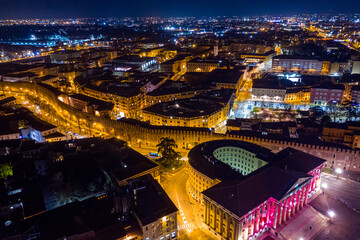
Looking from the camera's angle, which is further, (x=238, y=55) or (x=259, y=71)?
(x=238, y=55)

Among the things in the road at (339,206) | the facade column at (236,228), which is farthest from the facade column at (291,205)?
the facade column at (236,228)

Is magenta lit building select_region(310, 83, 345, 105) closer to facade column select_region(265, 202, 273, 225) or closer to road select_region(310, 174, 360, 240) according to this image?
road select_region(310, 174, 360, 240)

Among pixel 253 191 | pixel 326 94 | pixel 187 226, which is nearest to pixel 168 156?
pixel 187 226

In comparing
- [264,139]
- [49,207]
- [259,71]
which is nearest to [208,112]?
[264,139]

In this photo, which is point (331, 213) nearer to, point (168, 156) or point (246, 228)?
point (246, 228)

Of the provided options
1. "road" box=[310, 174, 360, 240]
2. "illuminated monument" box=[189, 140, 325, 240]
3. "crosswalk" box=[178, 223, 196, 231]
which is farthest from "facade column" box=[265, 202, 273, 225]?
"crosswalk" box=[178, 223, 196, 231]

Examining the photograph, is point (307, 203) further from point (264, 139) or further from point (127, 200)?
point (127, 200)
